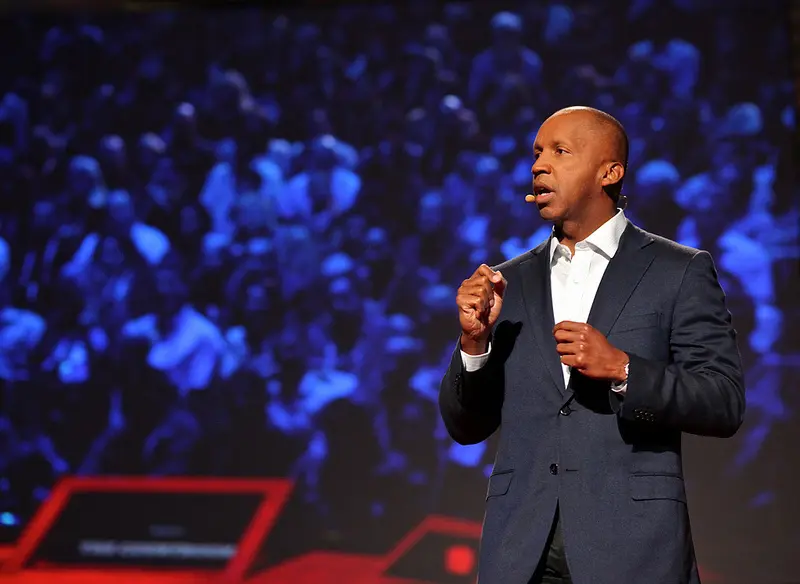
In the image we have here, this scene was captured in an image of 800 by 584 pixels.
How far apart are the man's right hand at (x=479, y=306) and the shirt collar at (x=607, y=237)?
18cm

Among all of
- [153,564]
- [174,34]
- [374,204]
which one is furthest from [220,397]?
[174,34]

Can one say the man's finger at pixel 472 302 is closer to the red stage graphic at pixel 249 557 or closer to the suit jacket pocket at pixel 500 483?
the suit jacket pocket at pixel 500 483

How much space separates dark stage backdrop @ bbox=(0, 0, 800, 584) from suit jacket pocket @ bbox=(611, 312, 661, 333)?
1.85 metres

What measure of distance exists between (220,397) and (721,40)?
2.25 metres

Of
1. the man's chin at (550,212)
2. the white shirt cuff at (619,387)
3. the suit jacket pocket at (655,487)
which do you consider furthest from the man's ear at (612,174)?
the suit jacket pocket at (655,487)

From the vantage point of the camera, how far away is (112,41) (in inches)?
152

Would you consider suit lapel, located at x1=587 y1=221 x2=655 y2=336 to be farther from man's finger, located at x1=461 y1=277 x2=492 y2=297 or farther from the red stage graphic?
the red stage graphic

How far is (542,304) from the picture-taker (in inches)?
67.2

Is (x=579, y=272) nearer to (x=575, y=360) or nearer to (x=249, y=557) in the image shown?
(x=575, y=360)

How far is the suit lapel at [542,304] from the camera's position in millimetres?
1627

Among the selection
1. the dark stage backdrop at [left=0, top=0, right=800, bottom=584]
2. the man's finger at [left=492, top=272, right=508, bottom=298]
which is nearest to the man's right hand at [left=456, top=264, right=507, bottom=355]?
the man's finger at [left=492, top=272, right=508, bottom=298]

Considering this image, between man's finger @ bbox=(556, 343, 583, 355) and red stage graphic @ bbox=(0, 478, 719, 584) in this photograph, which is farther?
red stage graphic @ bbox=(0, 478, 719, 584)

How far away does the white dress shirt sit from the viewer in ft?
5.55

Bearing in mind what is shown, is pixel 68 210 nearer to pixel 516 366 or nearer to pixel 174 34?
pixel 174 34
